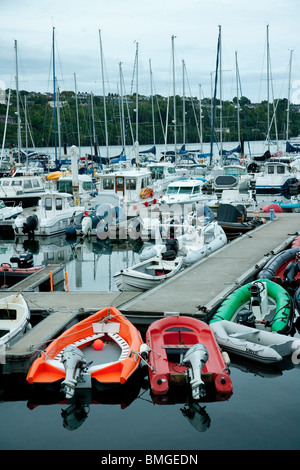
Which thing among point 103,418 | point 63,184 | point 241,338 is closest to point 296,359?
point 241,338

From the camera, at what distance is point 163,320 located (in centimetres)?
1007

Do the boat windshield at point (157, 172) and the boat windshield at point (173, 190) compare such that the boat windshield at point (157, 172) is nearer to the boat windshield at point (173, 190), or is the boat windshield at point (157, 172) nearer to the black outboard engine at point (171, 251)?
the boat windshield at point (173, 190)

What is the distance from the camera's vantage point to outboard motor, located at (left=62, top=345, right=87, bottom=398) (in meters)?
8.29

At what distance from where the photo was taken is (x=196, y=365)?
27.8 ft

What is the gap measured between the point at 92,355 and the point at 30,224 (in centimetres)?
1392

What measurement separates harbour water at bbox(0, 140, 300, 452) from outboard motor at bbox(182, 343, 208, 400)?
0.33 metres

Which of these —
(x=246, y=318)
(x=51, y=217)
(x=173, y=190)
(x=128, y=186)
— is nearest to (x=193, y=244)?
(x=246, y=318)

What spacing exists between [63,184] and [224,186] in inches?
392

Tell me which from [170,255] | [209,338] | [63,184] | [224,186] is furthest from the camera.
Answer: [224,186]

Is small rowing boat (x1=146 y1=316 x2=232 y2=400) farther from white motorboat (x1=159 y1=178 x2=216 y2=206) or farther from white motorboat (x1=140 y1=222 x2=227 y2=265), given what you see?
white motorboat (x1=159 y1=178 x2=216 y2=206)

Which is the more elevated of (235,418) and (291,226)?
(291,226)

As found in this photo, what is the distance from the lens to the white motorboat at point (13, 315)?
33.9ft

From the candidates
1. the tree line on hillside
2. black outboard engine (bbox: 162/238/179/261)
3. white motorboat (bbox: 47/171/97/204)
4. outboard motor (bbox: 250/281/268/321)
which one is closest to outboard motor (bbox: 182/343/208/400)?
outboard motor (bbox: 250/281/268/321)
